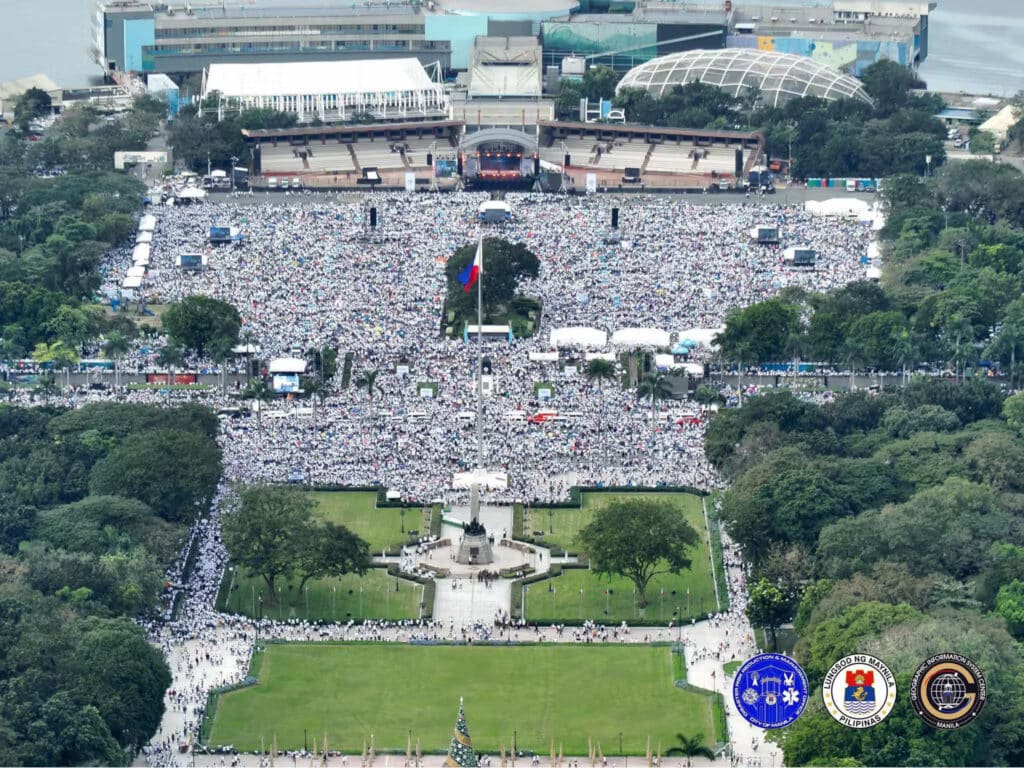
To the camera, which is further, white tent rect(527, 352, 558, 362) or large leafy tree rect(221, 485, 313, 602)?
white tent rect(527, 352, 558, 362)

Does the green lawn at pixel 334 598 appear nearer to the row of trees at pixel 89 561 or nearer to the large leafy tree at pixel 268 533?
the large leafy tree at pixel 268 533

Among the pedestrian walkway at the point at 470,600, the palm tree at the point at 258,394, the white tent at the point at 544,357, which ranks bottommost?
the pedestrian walkway at the point at 470,600

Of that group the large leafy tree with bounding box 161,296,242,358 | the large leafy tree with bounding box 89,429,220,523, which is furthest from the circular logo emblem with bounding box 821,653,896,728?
the large leafy tree with bounding box 161,296,242,358

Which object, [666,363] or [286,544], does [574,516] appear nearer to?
[286,544]

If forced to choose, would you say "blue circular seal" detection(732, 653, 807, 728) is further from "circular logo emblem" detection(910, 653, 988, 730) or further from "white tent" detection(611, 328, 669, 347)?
"white tent" detection(611, 328, 669, 347)

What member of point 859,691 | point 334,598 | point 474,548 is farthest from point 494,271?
point 859,691

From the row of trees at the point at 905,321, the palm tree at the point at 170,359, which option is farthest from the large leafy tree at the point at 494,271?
the palm tree at the point at 170,359
